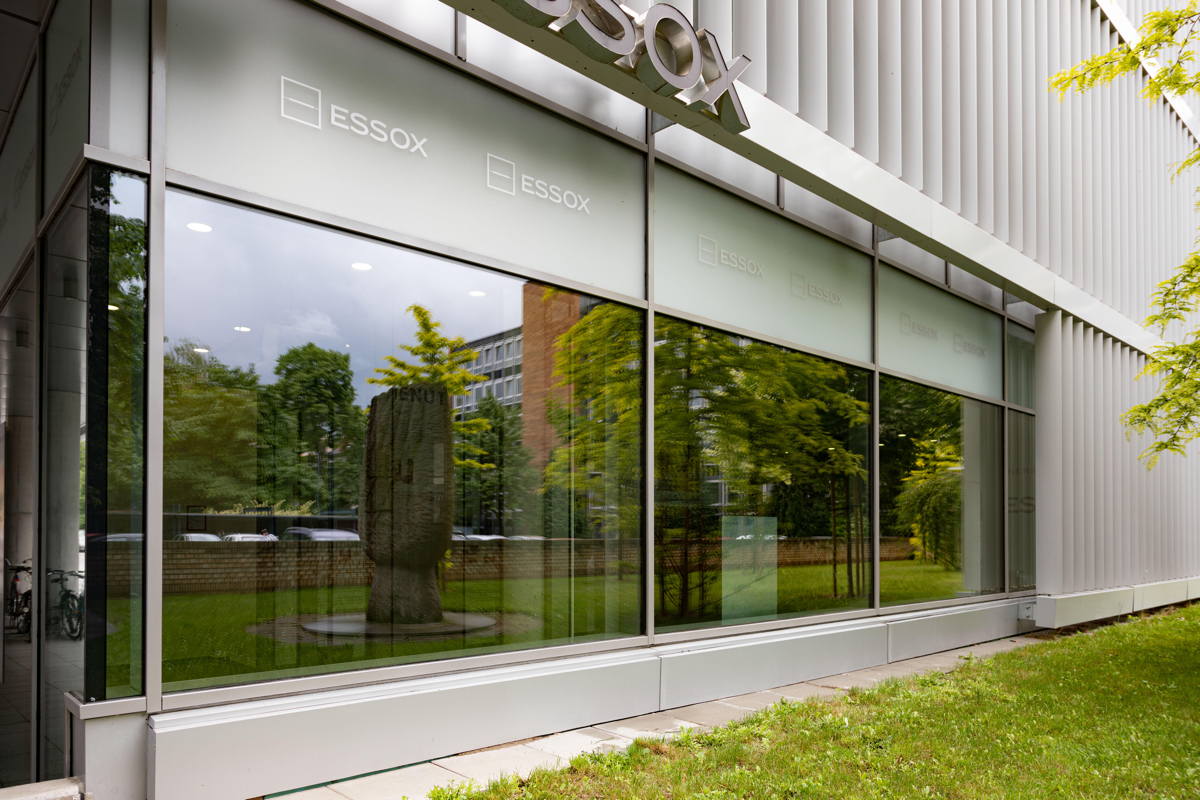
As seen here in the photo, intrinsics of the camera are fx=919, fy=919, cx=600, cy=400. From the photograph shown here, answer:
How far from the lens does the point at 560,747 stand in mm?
6578

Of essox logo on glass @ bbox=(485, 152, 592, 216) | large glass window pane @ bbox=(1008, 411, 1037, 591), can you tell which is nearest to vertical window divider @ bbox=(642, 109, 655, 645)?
essox logo on glass @ bbox=(485, 152, 592, 216)

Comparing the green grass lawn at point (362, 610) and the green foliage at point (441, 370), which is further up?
the green foliage at point (441, 370)

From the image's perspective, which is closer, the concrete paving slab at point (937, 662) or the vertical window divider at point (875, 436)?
the concrete paving slab at point (937, 662)

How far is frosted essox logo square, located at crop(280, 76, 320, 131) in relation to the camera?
19.0 feet

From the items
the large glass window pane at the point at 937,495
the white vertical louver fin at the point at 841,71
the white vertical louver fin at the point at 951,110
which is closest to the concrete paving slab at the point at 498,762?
the large glass window pane at the point at 937,495

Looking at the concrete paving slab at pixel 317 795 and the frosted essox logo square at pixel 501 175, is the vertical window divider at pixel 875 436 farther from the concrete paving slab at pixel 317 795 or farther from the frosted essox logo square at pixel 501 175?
the concrete paving slab at pixel 317 795

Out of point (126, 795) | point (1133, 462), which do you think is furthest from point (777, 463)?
point (1133, 462)

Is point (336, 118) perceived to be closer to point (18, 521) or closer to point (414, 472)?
point (414, 472)

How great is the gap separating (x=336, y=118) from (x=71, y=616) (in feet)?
11.4

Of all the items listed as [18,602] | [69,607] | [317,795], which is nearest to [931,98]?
[317,795]

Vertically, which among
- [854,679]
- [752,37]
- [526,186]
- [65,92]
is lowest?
[854,679]

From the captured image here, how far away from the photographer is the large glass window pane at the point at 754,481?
857cm

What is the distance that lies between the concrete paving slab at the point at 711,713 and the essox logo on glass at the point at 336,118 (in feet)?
16.1

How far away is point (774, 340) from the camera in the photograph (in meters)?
9.88
